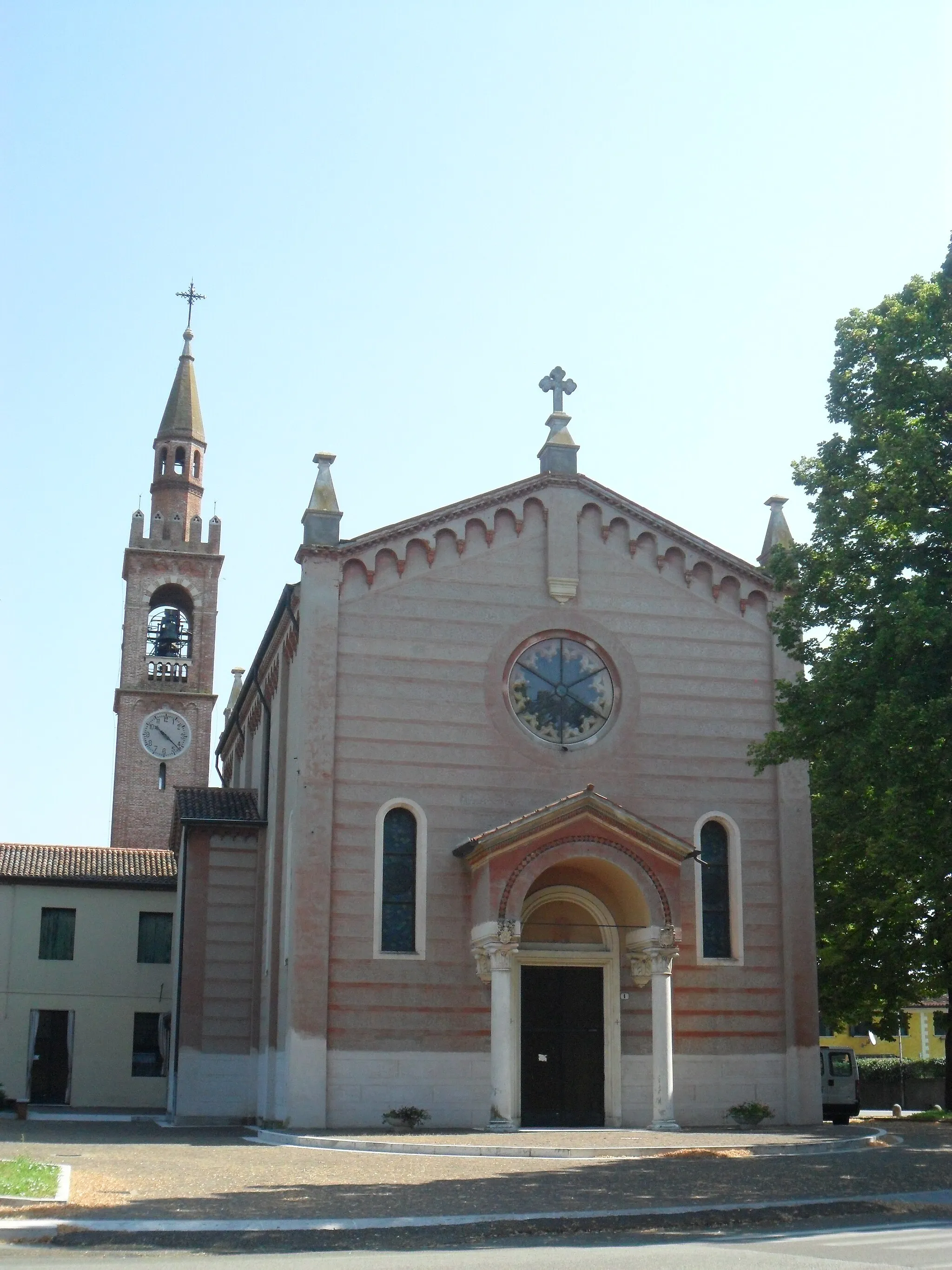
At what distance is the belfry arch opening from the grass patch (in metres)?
40.7

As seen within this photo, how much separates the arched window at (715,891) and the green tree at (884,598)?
4037 millimetres

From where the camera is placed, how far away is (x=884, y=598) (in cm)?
1978

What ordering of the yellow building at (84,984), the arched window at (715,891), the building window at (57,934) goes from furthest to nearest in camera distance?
the building window at (57,934) → the yellow building at (84,984) → the arched window at (715,891)

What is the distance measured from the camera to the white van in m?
36.8

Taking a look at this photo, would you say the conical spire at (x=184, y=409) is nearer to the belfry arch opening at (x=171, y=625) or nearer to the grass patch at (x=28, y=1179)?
the belfry arch opening at (x=171, y=625)

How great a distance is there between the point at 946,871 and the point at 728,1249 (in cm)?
1037

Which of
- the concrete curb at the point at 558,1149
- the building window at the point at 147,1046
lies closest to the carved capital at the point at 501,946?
the concrete curb at the point at 558,1149

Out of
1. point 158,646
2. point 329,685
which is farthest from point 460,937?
point 158,646

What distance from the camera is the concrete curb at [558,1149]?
19.8m

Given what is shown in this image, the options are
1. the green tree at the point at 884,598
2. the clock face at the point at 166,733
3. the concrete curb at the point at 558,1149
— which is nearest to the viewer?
the green tree at the point at 884,598

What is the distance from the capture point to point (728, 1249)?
11484 mm

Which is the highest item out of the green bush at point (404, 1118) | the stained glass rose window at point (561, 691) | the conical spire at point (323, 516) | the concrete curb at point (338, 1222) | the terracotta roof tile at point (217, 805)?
the conical spire at point (323, 516)

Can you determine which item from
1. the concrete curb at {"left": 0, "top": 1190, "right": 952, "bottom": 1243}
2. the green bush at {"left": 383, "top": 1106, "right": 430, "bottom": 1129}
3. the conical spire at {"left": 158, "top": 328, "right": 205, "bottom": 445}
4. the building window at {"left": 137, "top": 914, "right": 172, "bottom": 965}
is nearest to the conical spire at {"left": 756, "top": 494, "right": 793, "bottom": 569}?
the green bush at {"left": 383, "top": 1106, "right": 430, "bottom": 1129}

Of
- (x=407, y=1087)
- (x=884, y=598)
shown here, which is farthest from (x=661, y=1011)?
(x=884, y=598)
